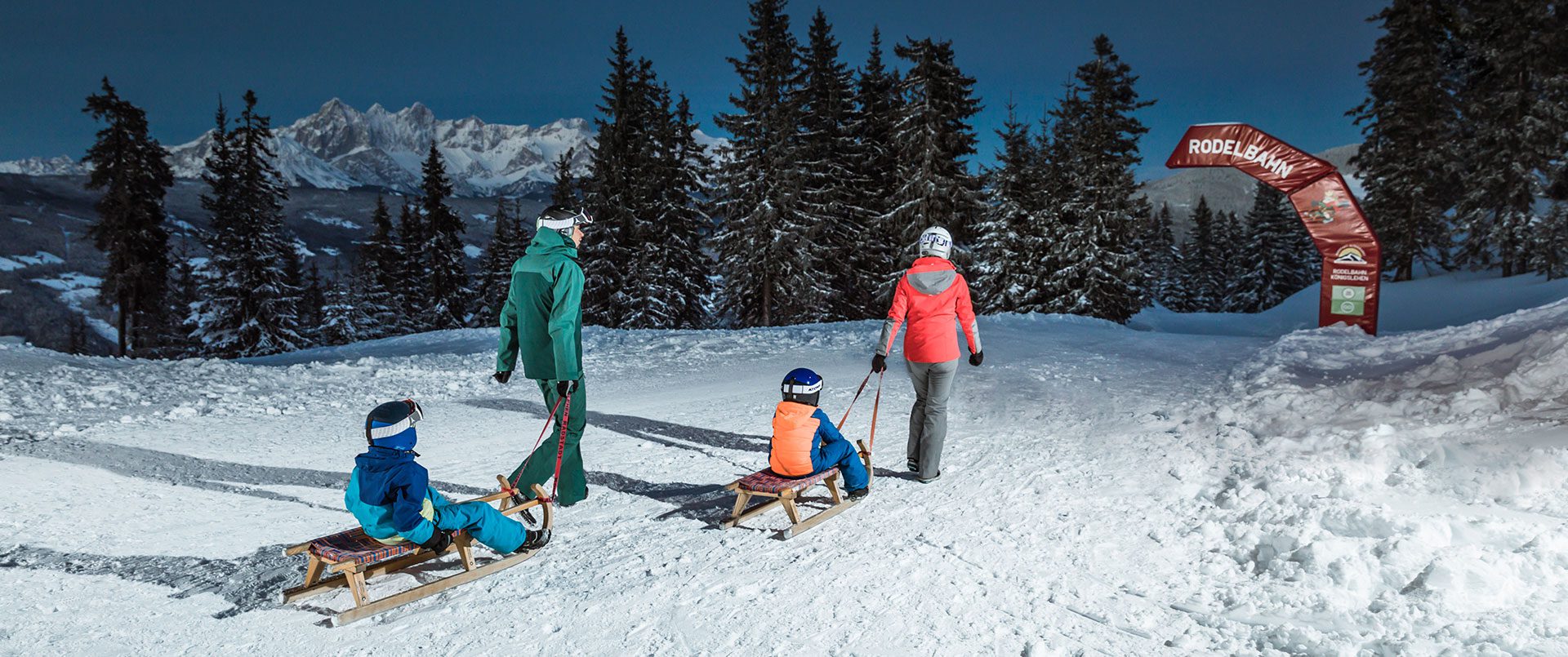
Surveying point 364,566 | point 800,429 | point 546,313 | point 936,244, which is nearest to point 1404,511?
point 936,244

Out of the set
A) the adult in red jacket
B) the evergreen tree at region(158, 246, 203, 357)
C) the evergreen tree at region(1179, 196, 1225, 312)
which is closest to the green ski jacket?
the adult in red jacket

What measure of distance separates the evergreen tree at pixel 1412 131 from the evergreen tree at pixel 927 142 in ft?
57.5

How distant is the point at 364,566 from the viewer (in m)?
3.88

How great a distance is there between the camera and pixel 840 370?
40.7ft

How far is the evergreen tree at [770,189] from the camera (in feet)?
98.2

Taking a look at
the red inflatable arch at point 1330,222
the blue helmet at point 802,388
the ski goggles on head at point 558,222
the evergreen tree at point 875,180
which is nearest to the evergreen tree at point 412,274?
the evergreen tree at point 875,180

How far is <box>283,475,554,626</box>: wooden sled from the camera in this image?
3.77 meters

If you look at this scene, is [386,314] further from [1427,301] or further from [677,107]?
[1427,301]

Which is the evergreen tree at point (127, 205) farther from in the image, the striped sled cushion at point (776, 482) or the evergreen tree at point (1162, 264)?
the evergreen tree at point (1162, 264)

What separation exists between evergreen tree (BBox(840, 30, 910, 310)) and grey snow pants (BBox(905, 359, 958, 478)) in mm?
25504

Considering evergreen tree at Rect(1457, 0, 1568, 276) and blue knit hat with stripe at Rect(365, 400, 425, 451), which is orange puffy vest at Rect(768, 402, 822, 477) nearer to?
blue knit hat with stripe at Rect(365, 400, 425, 451)

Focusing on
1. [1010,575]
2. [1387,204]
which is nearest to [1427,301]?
[1387,204]

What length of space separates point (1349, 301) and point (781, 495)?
15698 mm

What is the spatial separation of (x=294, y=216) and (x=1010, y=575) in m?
180
